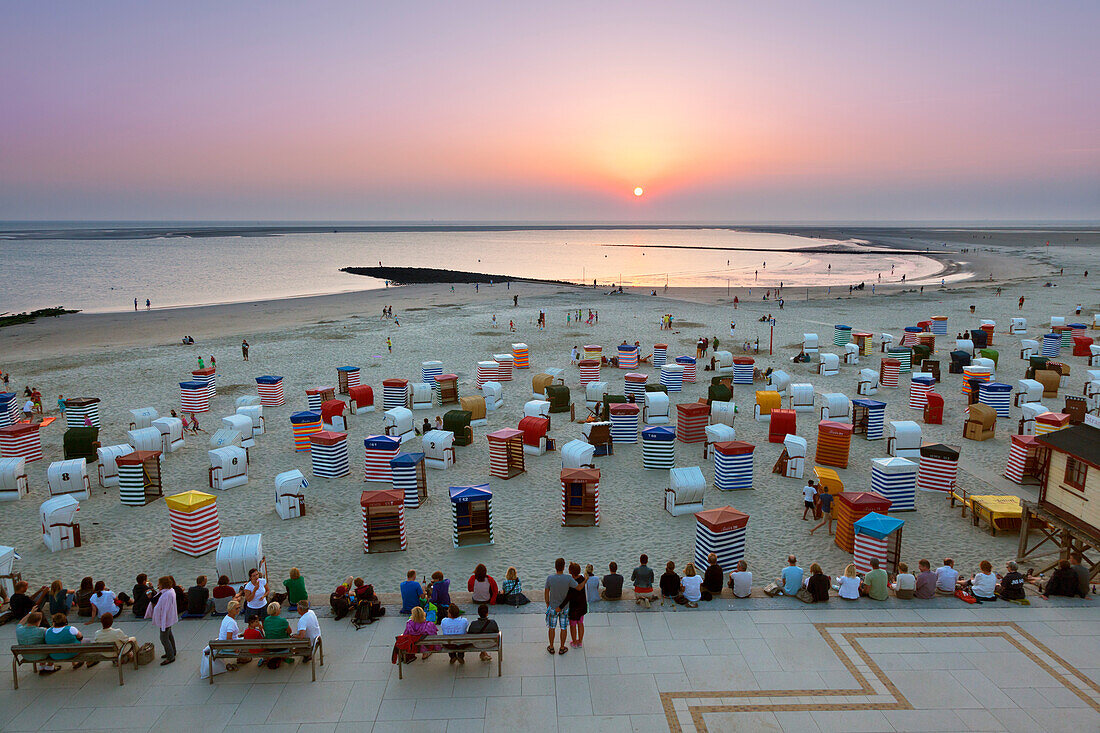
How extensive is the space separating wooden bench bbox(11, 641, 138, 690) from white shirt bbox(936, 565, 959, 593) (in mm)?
12841

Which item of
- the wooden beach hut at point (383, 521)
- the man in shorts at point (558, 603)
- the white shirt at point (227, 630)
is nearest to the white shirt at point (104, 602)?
the white shirt at point (227, 630)

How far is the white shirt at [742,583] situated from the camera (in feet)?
36.0

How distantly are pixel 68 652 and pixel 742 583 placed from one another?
1010 cm

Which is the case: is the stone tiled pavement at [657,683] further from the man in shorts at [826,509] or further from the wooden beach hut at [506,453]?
the wooden beach hut at [506,453]

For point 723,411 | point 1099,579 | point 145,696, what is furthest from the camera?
point 723,411

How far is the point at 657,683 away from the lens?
8.84 m

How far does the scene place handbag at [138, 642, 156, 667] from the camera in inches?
362

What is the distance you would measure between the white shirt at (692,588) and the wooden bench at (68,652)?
839 centimetres

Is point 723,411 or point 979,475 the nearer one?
point 979,475

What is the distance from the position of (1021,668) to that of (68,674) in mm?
13385

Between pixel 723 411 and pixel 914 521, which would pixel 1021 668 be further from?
pixel 723 411

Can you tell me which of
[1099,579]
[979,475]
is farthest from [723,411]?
[1099,579]

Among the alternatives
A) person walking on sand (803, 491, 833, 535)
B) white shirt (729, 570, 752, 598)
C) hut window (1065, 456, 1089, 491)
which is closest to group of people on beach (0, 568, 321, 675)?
white shirt (729, 570, 752, 598)

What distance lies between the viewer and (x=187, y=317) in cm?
5688
